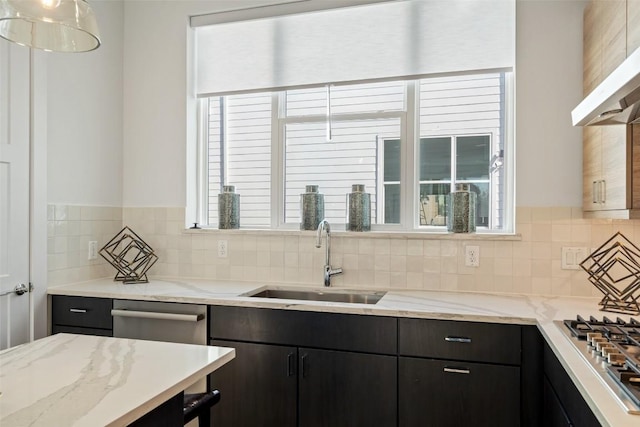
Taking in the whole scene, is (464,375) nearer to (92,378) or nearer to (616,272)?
(616,272)

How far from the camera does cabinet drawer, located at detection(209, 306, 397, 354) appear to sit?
81.2 inches

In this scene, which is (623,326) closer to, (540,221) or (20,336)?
(540,221)

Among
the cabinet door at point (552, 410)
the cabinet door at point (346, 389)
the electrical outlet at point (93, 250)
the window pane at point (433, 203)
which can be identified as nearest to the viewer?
the cabinet door at point (552, 410)

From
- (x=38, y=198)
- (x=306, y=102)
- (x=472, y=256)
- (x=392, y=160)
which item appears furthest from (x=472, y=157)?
(x=38, y=198)

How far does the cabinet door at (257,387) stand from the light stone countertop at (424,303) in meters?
0.23

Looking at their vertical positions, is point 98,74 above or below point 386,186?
above

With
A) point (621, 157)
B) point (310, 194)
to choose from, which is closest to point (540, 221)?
point (621, 157)

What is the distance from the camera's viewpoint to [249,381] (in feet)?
7.35

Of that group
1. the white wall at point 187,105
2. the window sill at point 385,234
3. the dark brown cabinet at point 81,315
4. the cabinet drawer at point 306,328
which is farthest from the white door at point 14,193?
the cabinet drawer at point 306,328

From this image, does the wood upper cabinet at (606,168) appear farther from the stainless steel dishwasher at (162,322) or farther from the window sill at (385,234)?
the stainless steel dishwasher at (162,322)

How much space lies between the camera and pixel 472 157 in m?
2.68

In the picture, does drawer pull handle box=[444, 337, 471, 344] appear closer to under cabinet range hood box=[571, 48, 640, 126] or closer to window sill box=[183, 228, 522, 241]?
window sill box=[183, 228, 522, 241]

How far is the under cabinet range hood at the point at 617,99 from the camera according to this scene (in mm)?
1097

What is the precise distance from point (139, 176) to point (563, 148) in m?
2.64
